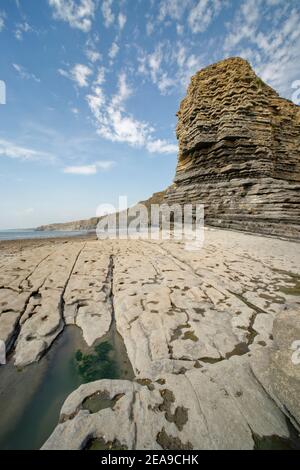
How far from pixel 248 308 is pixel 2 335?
5032 millimetres

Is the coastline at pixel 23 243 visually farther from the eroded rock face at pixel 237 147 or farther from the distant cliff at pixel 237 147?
the eroded rock face at pixel 237 147

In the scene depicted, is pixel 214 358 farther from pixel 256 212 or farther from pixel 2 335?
pixel 256 212

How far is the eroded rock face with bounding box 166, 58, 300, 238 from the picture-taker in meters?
14.5

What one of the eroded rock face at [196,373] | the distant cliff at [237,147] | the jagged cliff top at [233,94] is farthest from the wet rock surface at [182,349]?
the jagged cliff top at [233,94]

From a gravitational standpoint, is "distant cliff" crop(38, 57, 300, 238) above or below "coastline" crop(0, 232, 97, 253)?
above

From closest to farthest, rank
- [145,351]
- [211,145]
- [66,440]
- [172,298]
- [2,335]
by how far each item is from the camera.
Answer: [66,440] → [145,351] → [2,335] → [172,298] → [211,145]

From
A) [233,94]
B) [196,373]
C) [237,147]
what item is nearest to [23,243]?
[196,373]

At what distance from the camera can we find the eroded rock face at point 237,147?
14508mm

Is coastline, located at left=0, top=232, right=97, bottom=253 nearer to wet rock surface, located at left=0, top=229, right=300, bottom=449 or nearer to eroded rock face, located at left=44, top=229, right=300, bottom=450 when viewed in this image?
wet rock surface, located at left=0, top=229, right=300, bottom=449

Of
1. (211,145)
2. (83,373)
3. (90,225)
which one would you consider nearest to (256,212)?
(211,145)

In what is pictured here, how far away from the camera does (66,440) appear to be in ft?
6.46

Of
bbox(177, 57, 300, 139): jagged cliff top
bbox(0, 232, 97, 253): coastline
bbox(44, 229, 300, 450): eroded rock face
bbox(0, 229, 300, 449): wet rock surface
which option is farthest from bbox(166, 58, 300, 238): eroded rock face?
bbox(0, 232, 97, 253): coastline

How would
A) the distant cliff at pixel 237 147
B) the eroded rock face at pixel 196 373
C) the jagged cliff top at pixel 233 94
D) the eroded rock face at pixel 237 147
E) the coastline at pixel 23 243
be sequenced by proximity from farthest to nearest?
the jagged cliff top at pixel 233 94 → the coastline at pixel 23 243 → the eroded rock face at pixel 237 147 → the distant cliff at pixel 237 147 → the eroded rock face at pixel 196 373

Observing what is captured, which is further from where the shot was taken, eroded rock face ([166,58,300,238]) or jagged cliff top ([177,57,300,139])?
jagged cliff top ([177,57,300,139])
